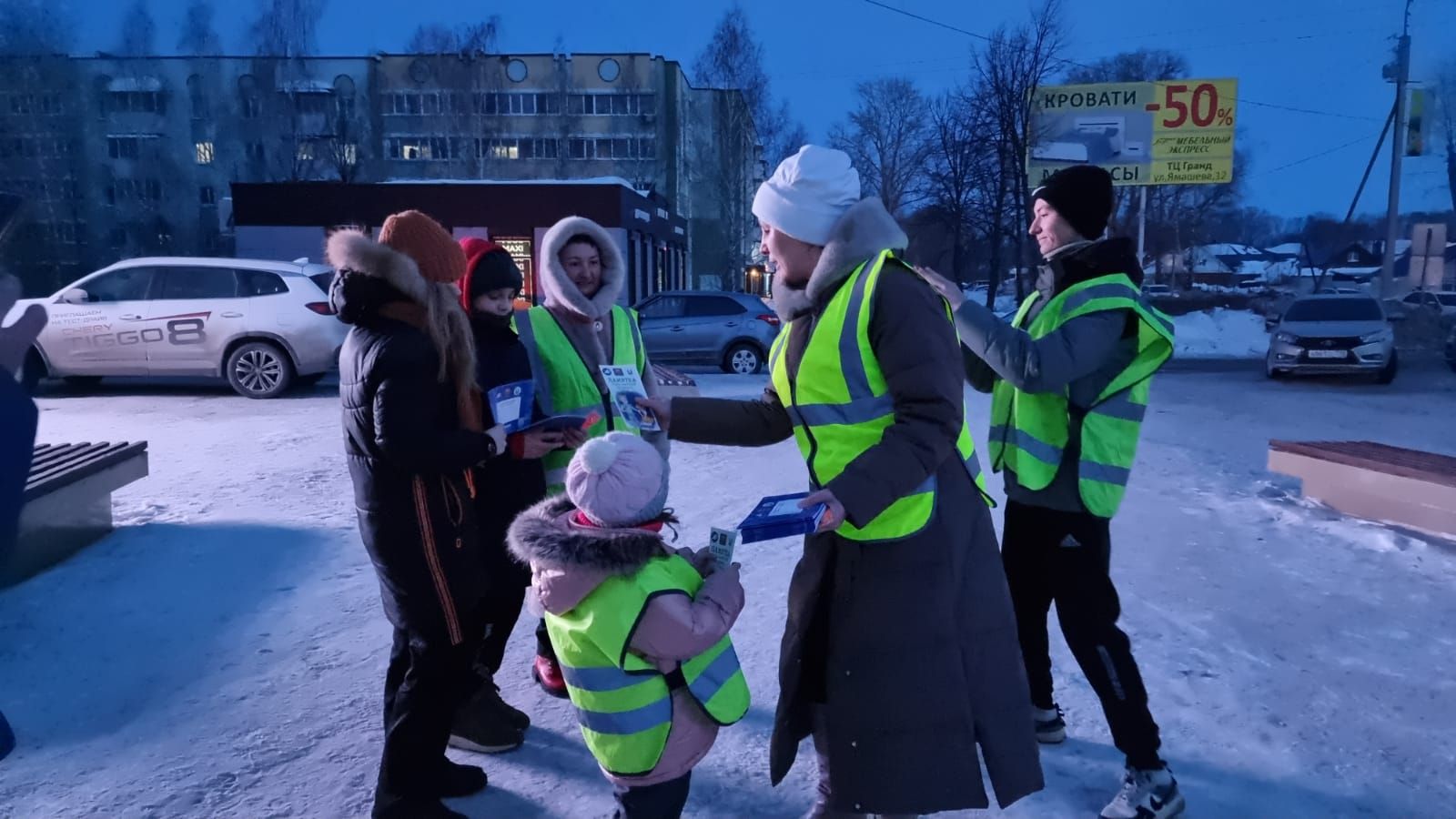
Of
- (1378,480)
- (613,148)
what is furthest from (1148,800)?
(613,148)

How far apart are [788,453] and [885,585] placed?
19.8ft

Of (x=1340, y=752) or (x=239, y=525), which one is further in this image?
(x=239, y=525)

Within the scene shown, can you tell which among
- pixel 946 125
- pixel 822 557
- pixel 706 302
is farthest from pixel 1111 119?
pixel 822 557

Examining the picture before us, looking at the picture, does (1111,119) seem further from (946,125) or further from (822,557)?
(822,557)

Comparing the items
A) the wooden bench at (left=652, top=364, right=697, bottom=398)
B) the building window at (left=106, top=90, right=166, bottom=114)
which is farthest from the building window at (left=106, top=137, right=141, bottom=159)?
the wooden bench at (left=652, top=364, right=697, bottom=398)

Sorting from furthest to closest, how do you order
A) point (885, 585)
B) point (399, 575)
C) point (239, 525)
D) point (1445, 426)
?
point (1445, 426) → point (239, 525) → point (399, 575) → point (885, 585)

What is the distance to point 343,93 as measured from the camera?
50.6m

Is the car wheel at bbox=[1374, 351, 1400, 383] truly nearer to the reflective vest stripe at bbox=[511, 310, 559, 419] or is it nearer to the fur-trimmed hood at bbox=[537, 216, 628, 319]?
the fur-trimmed hood at bbox=[537, 216, 628, 319]

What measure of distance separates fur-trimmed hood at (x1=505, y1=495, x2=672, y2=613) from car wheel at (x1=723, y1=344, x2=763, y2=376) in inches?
507

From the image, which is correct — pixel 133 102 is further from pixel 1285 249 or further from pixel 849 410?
pixel 1285 249

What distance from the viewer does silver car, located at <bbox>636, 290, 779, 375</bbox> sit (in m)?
15.1

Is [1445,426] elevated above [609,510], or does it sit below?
below

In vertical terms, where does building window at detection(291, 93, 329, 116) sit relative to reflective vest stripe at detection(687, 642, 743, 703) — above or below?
above

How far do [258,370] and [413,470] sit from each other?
10.2m
